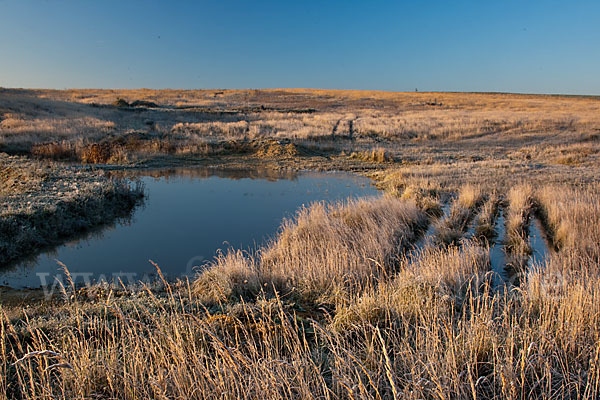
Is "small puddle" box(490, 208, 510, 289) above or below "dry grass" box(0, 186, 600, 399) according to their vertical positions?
below

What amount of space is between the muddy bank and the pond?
0.35 meters

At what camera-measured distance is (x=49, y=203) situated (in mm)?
8727

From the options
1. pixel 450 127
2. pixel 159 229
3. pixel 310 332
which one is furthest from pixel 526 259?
pixel 450 127

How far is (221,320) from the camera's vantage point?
396cm

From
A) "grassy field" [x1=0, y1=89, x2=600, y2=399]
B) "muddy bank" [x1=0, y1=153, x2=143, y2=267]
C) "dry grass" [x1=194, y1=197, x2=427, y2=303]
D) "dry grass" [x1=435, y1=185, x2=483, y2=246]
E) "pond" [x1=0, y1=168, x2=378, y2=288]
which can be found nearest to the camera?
"grassy field" [x1=0, y1=89, x2=600, y2=399]

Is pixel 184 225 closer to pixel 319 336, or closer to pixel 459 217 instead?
pixel 319 336

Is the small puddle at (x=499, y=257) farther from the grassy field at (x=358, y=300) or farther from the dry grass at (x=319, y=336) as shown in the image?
the dry grass at (x=319, y=336)

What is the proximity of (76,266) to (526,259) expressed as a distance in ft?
26.0

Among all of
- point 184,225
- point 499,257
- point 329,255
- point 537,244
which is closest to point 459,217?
point 537,244

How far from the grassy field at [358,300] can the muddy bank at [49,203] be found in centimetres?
273

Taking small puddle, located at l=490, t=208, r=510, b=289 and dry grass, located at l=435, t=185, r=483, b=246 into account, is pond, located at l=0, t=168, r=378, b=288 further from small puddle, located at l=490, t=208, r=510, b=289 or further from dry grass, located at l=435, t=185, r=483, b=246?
small puddle, located at l=490, t=208, r=510, b=289

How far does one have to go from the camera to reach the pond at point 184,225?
6.79 m

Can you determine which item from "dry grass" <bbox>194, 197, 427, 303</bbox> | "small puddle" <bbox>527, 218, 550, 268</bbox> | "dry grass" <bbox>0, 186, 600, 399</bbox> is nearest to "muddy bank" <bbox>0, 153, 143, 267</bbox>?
"dry grass" <bbox>0, 186, 600, 399</bbox>

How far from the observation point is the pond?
6789 millimetres
